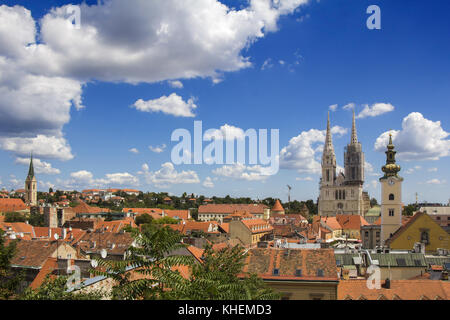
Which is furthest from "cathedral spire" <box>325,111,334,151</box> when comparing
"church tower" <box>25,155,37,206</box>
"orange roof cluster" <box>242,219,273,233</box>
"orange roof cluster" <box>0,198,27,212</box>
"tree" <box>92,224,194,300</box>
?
"tree" <box>92,224,194,300</box>

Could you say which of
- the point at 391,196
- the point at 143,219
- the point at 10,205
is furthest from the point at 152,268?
the point at 10,205

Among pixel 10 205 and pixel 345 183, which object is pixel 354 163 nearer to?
pixel 345 183

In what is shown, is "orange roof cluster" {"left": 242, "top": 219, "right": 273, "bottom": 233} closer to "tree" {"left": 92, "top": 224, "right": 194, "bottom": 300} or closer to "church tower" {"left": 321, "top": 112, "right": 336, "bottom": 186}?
"church tower" {"left": 321, "top": 112, "right": 336, "bottom": 186}

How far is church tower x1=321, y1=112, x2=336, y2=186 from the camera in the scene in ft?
495

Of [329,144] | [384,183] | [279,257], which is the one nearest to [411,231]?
[384,183]

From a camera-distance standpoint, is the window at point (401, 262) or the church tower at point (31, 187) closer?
the window at point (401, 262)

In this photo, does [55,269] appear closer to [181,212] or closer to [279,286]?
[279,286]

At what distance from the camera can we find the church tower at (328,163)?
5945 inches

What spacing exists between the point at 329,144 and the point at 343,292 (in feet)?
448

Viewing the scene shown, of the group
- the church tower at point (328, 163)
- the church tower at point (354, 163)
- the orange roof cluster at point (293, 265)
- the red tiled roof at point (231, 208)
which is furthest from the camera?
the church tower at point (328, 163)

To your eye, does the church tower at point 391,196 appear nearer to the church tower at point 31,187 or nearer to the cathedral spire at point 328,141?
the cathedral spire at point 328,141

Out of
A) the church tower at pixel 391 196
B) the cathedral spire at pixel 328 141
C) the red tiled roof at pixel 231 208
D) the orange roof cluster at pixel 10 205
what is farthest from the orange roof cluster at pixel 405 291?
the cathedral spire at pixel 328 141

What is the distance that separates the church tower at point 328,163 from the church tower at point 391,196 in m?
94.7

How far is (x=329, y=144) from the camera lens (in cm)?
15488
